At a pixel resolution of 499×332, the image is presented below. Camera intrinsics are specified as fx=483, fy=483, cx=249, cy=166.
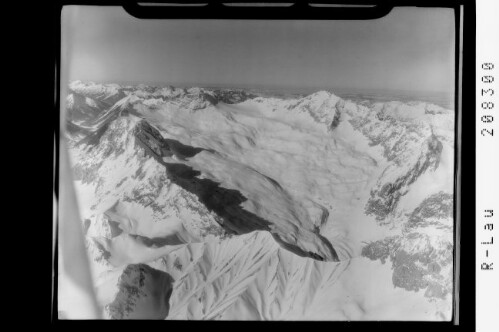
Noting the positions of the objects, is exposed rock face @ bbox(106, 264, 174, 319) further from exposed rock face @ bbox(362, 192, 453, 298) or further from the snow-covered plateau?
exposed rock face @ bbox(362, 192, 453, 298)

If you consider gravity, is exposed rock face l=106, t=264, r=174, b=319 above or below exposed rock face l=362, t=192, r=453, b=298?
below

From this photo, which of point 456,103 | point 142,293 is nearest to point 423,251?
point 456,103

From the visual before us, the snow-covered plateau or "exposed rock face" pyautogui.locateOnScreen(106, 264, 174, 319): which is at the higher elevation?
the snow-covered plateau

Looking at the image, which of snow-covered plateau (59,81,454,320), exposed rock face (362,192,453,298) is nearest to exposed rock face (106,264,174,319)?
snow-covered plateau (59,81,454,320)

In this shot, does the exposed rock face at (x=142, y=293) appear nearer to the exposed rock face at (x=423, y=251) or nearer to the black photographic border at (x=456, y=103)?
the black photographic border at (x=456, y=103)

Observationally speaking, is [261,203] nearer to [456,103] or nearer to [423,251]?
[423,251]
